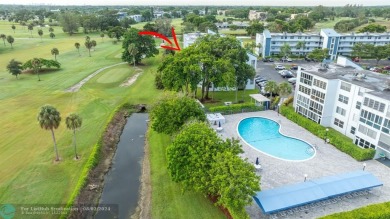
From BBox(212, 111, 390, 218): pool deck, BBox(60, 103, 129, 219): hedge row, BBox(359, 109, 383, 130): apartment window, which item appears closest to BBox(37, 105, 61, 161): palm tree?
BBox(60, 103, 129, 219): hedge row

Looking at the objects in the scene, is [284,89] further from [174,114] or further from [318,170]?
[174,114]

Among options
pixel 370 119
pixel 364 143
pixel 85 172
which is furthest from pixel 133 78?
pixel 370 119

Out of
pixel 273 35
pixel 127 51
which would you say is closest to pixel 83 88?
pixel 127 51

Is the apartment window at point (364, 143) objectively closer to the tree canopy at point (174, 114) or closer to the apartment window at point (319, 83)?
the apartment window at point (319, 83)

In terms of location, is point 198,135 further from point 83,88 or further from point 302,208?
point 83,88

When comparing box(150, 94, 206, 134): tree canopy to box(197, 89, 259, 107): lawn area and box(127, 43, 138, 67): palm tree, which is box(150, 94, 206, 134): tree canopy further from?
box(127, 43, 138, 67): palm tree

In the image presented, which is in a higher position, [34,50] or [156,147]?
[34,50]
